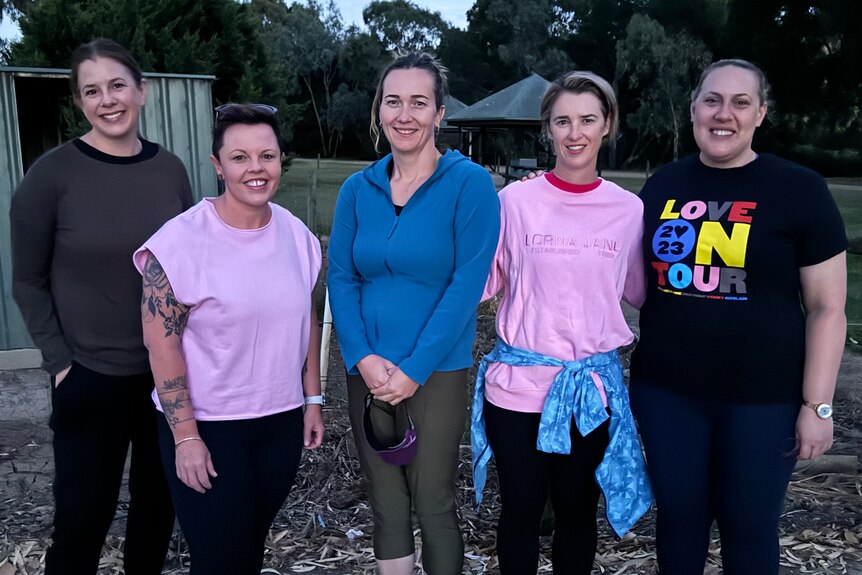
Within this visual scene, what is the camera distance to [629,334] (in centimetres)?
288

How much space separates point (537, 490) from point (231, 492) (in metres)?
1.09

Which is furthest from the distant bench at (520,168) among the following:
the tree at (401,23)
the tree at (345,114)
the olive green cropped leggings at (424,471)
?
the tree at (401,23)

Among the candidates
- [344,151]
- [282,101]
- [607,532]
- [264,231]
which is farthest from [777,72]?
[344,151]

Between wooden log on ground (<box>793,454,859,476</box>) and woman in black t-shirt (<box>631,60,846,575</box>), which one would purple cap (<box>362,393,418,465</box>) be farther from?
wooden log on ground (<box>793,454,859,476</box>)

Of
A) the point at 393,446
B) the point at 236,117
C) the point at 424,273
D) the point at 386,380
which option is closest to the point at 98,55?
the point at 236,117

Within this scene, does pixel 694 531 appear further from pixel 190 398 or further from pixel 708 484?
pixel 190 398

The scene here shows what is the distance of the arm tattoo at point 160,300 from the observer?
7.57 ft

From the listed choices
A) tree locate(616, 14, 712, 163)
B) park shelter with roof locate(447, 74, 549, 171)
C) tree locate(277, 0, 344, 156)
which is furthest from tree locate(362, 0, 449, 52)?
park shelter with roof locate(447, 74, 549, 171)

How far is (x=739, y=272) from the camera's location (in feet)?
8.34

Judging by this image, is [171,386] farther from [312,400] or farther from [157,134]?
[157,134]

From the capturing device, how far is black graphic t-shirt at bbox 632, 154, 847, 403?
98.7 inches

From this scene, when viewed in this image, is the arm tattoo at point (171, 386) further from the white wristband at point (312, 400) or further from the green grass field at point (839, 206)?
the green grass field at point (839, 206)

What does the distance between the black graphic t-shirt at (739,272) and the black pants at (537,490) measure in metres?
0.44

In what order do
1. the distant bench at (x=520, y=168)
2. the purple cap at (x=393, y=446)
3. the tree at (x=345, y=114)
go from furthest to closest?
the tree at (x=345, y=114)
the distant bench at (x=520, y=168)
the purple cap at (x=393, y=446)
